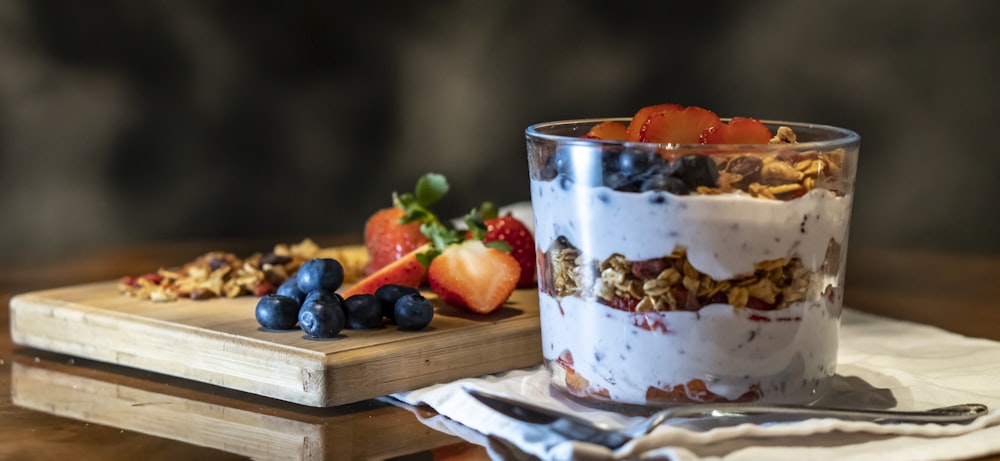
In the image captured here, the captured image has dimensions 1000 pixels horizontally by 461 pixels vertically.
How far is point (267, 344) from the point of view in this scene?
1257 millimetres

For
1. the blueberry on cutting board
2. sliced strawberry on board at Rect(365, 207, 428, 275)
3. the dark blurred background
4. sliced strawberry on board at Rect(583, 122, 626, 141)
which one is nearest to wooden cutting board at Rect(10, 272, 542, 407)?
the blueberry on cutting board

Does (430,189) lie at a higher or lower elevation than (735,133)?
lower

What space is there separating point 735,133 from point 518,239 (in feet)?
1.80

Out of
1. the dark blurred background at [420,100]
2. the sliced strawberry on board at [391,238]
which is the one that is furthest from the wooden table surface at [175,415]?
the dark blurred background at [420,100]

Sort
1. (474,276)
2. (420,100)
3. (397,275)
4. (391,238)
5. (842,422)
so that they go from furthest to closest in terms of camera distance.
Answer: (420,100) < (391,238) < (397,275) < (474,276) < (842,422)

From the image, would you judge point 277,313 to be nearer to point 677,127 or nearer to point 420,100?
point 677,127

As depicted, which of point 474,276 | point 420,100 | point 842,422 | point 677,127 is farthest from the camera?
point 420,100

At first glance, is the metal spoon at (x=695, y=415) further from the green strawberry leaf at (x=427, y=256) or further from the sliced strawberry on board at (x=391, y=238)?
the sliced strawberry on board at (x=391, y=238)

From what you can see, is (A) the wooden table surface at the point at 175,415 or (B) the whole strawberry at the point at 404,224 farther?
(B) the whole strawberry at the point at 404,224

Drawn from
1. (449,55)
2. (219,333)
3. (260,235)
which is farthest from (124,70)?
(219,333)

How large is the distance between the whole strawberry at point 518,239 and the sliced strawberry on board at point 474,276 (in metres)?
0.14

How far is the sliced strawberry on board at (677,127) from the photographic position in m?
1.16

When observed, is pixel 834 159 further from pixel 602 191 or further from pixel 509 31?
pixel 509 31

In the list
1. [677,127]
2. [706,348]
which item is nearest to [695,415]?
[706,348]
